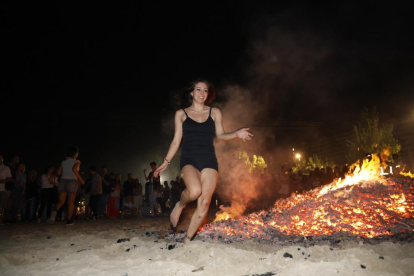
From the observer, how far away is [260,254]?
350 centimetres

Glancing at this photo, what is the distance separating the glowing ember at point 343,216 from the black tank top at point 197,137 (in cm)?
152

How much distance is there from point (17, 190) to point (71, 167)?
238 centimetres

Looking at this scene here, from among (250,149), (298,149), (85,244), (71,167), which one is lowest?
(85,244)

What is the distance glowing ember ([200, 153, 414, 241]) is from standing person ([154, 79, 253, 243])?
89 centimetres

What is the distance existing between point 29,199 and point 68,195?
8.69 ft

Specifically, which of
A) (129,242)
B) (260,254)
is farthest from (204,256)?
(129,242)

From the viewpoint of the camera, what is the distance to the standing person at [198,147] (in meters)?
4.26

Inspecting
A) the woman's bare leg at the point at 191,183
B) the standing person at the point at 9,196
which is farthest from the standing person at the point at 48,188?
the woman's bare leg at the point at 191,183

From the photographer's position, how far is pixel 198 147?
14.4ft

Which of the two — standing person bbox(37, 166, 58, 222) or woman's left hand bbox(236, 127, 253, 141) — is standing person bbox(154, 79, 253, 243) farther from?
standing person bbox(37, 166, 58, 222)

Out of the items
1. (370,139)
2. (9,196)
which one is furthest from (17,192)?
(370,139)

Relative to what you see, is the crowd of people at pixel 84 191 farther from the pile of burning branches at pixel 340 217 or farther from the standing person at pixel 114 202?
the pile of burning branches at pixel 340 217

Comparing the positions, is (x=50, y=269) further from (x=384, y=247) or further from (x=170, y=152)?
(x=384, y=247)

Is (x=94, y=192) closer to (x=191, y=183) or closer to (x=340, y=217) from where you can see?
(x=191, y=183)
